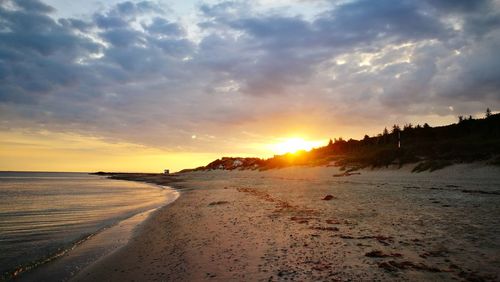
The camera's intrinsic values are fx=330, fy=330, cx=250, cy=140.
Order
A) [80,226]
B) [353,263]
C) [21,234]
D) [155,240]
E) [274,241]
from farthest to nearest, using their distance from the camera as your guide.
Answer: [80,226], [21,234], [155,240], [274,241], [353,263]

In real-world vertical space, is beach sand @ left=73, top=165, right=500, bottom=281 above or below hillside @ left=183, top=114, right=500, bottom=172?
below

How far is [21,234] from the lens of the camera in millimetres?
11859

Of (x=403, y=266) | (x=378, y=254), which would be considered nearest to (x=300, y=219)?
(x=378, y=254)

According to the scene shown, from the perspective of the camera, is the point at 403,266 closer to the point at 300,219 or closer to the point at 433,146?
the point at 300,219

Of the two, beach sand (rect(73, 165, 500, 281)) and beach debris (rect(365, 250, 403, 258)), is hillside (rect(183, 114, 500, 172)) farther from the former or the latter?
beach debris (rect(365, 250, 403, 258))

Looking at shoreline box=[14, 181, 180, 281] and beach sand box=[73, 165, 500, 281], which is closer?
beach sand box=[73, 165, 500, 281]

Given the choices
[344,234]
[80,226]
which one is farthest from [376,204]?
[80,226]

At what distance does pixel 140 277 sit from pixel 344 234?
5.06m

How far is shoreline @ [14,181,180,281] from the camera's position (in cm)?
719

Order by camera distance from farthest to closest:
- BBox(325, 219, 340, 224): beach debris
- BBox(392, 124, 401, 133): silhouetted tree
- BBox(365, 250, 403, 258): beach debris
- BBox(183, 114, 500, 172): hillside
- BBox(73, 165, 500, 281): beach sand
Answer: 1. BBox(392, 124, 401, 133): silhouetted tree
2. BBox(183, 114, 500, 172): hillside
3. BBox(325, 219, 340, 224): beach debris
4. BBox(365, 250, 403, 258): beach debris
5. BBox(73, 165, 500, 281): beach sand

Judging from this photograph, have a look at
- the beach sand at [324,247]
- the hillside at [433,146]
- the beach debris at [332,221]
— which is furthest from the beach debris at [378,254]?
the hillside at [433,146]

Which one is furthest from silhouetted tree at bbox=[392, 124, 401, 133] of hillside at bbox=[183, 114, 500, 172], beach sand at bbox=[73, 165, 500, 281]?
beach sand at bbox=[73, 165, 500, 281]

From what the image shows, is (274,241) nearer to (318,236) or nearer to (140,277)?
(318,236)

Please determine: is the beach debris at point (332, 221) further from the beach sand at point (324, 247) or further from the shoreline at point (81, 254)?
the shoreline at point (81, 254)
